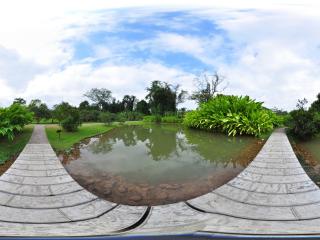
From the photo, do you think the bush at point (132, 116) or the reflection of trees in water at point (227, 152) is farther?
the bush at point (132, 116)

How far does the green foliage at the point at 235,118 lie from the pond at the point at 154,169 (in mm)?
2097

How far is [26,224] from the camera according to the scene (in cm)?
290

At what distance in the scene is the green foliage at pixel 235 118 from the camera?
10.7 meters

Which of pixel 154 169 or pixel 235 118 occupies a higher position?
pixel 235 118

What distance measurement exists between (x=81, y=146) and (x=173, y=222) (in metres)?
6.32

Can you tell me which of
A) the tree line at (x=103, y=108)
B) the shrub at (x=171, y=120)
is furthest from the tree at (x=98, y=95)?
the shrub at (x=171, y=120)

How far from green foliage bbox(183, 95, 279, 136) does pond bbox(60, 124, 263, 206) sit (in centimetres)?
210

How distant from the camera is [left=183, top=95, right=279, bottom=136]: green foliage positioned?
1073 cm

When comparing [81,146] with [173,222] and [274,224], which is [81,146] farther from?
[274,224]

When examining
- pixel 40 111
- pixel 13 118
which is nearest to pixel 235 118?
pixel 13 118

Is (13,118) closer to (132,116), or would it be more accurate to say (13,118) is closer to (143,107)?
(132,116)

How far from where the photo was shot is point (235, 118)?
36.4ft

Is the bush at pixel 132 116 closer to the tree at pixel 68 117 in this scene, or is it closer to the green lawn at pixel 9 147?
the tree at pixel 68 117

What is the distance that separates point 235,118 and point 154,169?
Result: 21.1 feet
